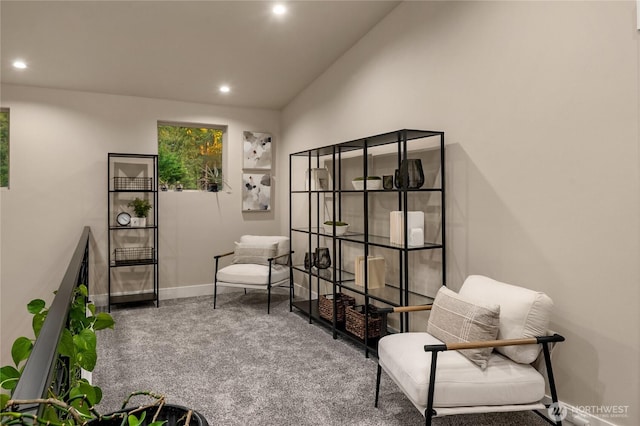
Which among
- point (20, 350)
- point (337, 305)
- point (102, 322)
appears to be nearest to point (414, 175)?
point (337, 305)

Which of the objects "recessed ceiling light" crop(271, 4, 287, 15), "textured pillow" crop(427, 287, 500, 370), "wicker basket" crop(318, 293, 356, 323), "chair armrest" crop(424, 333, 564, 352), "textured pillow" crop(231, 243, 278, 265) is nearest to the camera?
"chair armrest" crop(424, 333, 564, 352)

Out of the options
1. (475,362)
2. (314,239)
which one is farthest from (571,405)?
(314,239)

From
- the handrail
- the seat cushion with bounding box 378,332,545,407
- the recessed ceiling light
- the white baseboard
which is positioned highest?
the recessed ceiling light

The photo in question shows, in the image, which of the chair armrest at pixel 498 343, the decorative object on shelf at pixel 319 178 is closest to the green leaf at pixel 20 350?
the chair armrest at pixel 498 343

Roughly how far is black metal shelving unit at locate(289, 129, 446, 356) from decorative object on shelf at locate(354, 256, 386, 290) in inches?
2.5

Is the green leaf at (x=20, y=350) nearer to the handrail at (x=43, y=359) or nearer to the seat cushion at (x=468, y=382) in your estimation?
the handrail at (x=43, y=359)

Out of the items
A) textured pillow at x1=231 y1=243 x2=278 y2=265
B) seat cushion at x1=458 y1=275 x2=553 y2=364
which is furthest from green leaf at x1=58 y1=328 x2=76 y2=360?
textured pillow at x1=231 y1=243 x2=278 y2=265

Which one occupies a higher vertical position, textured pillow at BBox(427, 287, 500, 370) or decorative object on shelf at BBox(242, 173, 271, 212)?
Answer: decorative object on shelf at BBox(242, 173, 271, 212)

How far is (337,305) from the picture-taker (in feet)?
12.1

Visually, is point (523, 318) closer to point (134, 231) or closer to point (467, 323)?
point (467, 323)

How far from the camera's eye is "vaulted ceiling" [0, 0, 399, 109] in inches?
123

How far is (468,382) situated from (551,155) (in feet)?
4.23

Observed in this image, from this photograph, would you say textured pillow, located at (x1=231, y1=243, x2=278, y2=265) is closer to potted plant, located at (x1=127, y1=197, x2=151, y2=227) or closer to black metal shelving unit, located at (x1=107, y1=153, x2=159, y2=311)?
black metal shelving unit, located at (x1=107, y1=153, x2=159, y2=311)

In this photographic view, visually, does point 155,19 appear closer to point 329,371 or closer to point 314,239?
point 314,239
